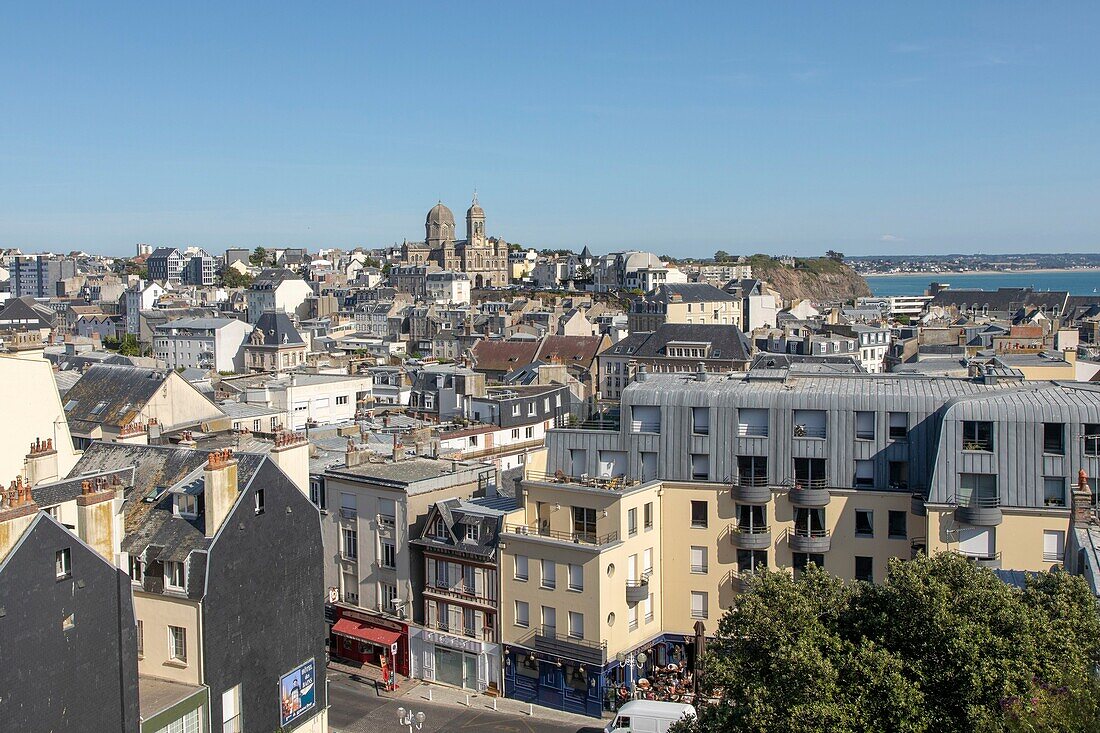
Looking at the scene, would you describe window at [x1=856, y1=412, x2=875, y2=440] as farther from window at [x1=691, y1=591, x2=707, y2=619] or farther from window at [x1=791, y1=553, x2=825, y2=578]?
window at [x1=691, y1=591, x2=707, y2=619]

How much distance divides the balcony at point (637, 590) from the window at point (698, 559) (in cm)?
192

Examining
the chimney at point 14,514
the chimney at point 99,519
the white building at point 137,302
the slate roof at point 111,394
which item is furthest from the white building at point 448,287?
the chimney at point 14,514

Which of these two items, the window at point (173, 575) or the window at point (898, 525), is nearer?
the window at point (173, 575)

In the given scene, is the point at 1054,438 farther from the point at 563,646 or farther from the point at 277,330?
the point at 277,330

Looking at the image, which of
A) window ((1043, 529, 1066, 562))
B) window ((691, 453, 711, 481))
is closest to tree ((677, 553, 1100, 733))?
window ((1043, 529, 1066, 562))

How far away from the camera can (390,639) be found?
3681 cm

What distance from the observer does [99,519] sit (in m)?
23.5

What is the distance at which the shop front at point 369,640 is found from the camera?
1455 inches

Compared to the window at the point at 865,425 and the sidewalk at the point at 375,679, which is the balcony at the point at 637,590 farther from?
the window at the point at 865,425

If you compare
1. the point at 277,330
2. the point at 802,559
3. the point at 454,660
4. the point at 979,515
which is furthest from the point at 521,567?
the point at 277,330

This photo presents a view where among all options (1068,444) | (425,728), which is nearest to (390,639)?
(425,728)

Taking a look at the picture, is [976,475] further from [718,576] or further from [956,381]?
[718,576]

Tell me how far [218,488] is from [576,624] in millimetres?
12248

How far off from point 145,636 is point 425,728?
957 centimetres
